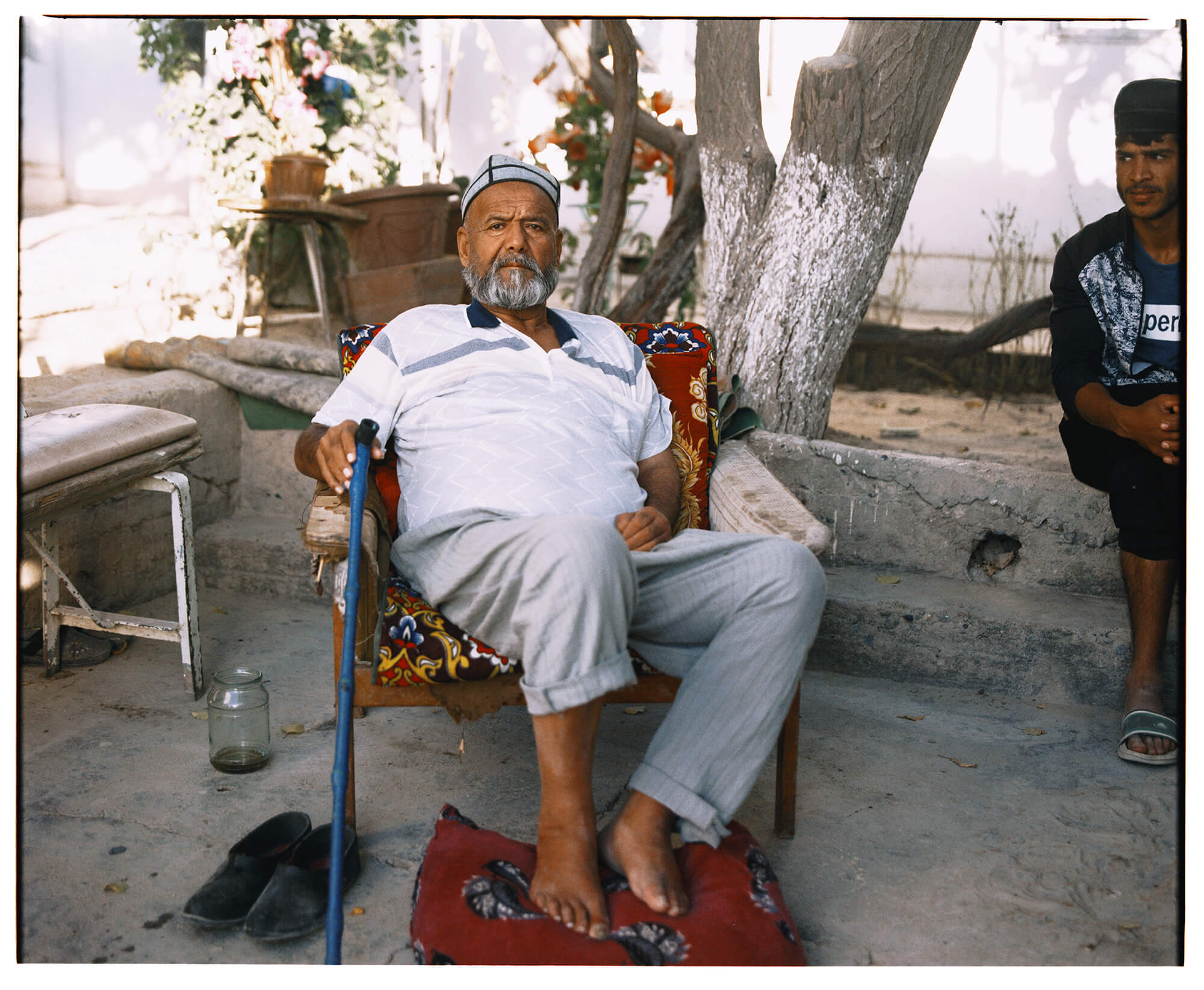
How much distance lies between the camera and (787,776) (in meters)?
2.47

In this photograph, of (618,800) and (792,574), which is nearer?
(792,574)

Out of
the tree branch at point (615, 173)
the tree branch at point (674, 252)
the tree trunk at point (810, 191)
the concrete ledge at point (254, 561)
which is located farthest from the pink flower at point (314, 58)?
the concrete ledge at point (254, 561)

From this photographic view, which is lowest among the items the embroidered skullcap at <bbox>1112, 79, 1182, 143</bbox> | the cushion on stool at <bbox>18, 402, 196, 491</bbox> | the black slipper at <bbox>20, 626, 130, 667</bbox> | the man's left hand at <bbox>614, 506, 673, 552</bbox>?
the black slipper at <bbox>20, 626, 130, 667</bbox>

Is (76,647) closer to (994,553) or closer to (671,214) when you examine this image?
(994,553)

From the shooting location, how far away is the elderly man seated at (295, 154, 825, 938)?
2035mm

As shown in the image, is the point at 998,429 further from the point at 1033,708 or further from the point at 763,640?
the point at 763,640

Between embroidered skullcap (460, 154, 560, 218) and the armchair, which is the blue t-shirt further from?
embroidered skullcap (460, 154, 560, 218)

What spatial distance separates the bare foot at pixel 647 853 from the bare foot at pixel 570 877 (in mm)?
58

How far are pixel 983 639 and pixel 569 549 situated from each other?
181 cm

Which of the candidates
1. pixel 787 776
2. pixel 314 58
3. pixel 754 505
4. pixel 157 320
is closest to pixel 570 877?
pixel 787 776

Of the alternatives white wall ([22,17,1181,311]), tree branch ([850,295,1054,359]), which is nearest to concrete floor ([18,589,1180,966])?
tree branch ([850,295,1054,359])

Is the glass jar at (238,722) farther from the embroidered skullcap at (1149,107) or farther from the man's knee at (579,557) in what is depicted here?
the embroidered skullcap at (1149,107)

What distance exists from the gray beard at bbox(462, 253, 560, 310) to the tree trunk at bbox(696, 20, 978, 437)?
140cm

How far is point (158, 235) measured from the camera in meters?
5.57
